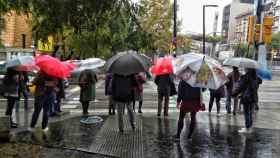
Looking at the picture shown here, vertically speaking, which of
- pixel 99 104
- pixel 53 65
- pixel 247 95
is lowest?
pixel 99 104

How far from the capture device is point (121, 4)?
6402mm

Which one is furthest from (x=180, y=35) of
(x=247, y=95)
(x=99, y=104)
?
(x=247, y=95)

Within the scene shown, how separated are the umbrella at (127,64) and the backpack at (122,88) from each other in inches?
10.9

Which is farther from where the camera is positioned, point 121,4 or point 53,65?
point 53,65

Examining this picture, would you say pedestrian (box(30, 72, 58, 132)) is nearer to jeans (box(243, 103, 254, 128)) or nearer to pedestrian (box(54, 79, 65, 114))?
pedestrian (box(54, 79, 65, 114))

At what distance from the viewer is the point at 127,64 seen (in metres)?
10.3

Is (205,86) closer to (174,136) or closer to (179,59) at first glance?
(179,59)

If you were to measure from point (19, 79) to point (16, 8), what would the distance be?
4820 millimetres

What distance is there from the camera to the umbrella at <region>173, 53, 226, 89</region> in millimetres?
9523

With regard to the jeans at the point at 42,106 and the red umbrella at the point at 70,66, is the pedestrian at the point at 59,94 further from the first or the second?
the jeans at the point at 42,106

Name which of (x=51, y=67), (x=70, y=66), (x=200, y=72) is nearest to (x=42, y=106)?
(x=51, y=67)

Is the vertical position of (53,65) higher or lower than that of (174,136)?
higher

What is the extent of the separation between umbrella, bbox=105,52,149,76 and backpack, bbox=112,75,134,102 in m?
0.28

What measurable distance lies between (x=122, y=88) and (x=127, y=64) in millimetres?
578
